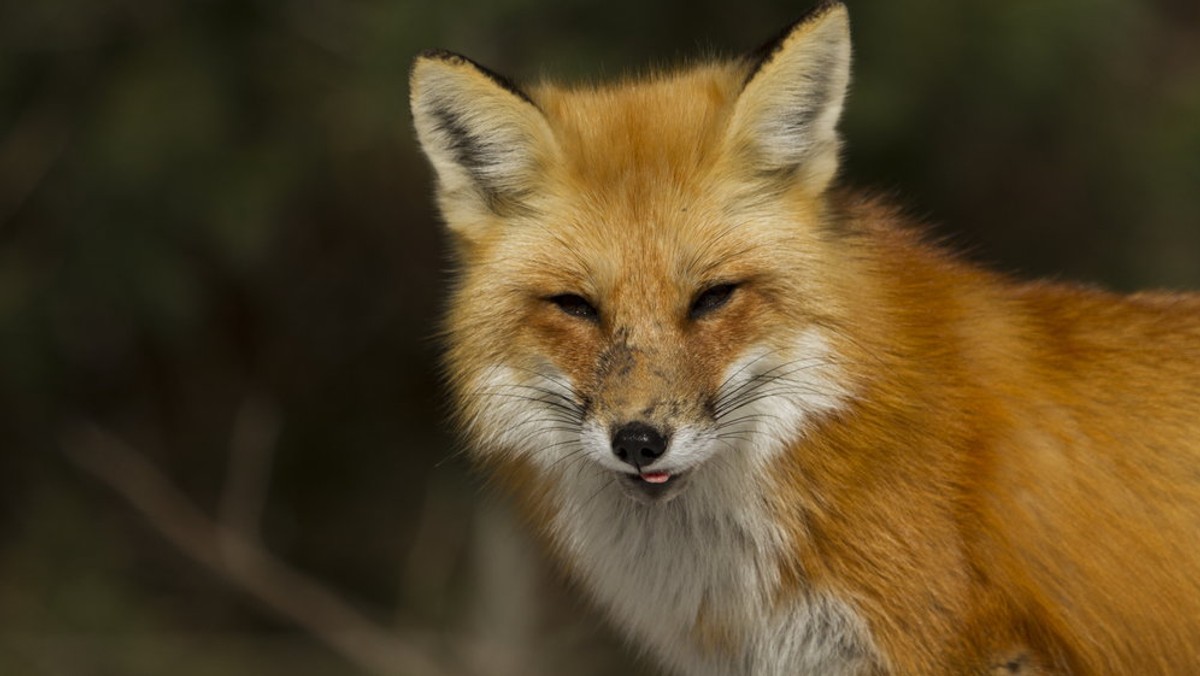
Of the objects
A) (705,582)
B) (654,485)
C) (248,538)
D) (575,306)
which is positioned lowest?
(248,538)

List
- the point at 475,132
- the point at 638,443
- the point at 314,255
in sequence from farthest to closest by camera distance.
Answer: the point at 314,255, the point at 475,132, the point at 638,443

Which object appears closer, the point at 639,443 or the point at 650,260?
the point at 639,443

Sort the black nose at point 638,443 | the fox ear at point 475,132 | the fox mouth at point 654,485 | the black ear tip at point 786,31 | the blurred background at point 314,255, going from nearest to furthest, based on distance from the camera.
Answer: the black nose at point 638,443 < the fox mouth at point 654,485 < the black ear tip at point 786,31 < the fox ear at point 475,132 < the blurred background at point 314,255

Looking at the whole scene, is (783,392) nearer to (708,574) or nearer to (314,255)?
(708,574)

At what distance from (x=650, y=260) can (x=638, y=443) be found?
53 cm

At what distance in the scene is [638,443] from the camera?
3.56 m

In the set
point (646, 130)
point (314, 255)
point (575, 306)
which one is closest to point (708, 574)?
point (575, 306)

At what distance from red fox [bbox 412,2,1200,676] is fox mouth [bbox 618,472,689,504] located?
0.04 ft

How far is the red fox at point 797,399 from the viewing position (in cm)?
387

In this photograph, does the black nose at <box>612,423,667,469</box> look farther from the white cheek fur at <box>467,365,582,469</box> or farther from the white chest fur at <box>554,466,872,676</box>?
the white chest fur at <box>554,466,872,676</box>

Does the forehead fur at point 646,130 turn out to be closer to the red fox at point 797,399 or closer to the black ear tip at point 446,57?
the red fox at point 797,399

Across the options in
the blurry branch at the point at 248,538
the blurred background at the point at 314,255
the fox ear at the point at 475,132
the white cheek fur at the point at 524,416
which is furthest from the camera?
the blurry branch at the point at 248,538

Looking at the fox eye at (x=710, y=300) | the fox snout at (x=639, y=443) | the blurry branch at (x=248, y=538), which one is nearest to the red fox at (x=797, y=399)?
the fox eye at (x=710, y=300)

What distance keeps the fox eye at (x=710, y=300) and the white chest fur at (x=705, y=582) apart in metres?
0.44
